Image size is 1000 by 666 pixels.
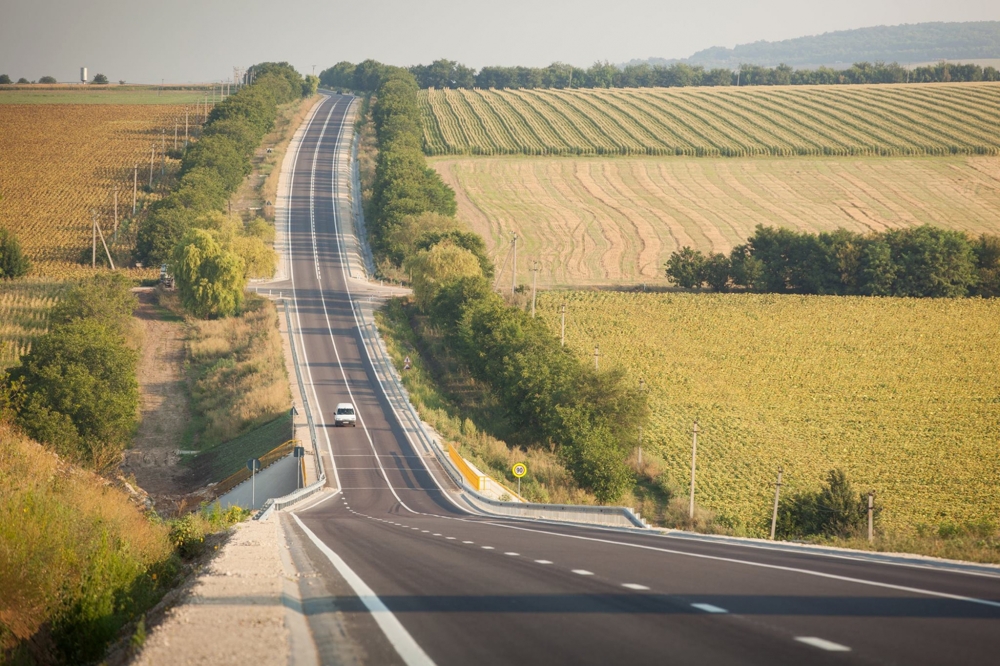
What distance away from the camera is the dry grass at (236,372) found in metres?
62.7

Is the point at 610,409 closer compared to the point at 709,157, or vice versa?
the point at 610,409

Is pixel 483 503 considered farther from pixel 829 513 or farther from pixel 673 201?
pixel 673 201

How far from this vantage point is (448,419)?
64.9 meters

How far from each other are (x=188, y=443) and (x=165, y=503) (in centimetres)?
1357

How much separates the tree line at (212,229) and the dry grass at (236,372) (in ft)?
9.67

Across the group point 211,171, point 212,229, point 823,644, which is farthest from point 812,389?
point 211,171

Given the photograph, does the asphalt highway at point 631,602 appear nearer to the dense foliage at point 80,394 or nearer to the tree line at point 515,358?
the tree line at point 515,358

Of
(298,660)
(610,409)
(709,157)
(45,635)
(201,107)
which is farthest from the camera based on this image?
(201,107)

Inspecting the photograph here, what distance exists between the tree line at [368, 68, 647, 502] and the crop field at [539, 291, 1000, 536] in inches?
186

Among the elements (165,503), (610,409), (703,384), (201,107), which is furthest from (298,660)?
(201,107)

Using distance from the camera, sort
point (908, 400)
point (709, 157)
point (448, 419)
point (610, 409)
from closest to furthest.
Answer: point (610, 409)
point (448, 419)
point (908, 400)
point (709, 157)

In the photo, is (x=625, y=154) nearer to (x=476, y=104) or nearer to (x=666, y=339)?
(x=476, y=104)

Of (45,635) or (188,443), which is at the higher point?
(45,635)

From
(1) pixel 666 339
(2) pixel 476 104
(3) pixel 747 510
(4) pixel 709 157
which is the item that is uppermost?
(2) pixel 476 104
